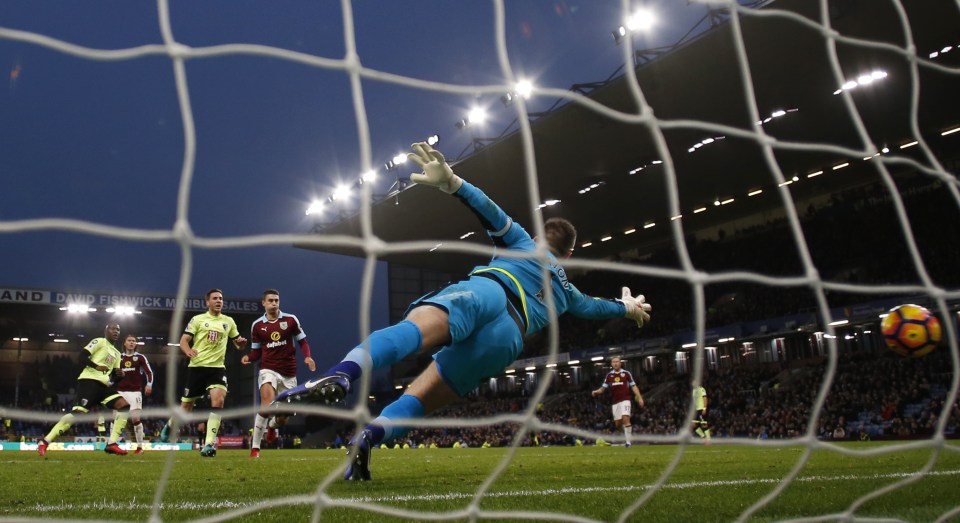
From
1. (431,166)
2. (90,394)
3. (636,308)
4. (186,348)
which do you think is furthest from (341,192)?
(431,166)

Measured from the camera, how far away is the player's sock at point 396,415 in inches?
163

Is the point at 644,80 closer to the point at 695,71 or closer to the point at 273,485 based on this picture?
the point at 695,71

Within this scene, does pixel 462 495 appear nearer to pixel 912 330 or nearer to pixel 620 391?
pixel 912 330

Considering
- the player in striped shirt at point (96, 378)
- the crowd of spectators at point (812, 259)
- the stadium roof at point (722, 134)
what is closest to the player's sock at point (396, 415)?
the player in striped shirt at point (96, 378)

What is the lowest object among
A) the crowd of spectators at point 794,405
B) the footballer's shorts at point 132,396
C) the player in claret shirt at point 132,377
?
the crowd of spectators at point 794,405

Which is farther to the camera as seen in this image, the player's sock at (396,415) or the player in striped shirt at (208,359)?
the player in striped shirt at (208,359)

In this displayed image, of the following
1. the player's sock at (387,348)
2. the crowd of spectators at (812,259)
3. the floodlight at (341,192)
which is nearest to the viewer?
the player's sock at (387,348)

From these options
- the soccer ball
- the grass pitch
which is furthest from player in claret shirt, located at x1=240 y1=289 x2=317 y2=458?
the soccer ball

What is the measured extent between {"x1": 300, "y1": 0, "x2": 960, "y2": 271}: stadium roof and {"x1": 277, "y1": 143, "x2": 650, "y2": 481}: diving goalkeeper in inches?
358

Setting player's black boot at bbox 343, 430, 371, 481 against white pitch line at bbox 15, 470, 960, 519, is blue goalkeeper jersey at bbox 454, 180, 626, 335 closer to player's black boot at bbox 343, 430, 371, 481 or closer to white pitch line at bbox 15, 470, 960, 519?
white pitch line at bbox 15, 470, 960, 519

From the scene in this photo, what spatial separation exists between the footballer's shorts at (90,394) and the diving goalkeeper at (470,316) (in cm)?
639

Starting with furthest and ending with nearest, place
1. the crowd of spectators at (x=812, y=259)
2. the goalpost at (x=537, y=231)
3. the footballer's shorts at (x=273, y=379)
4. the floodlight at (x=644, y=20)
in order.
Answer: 1. the crowd of spectators at (x=812, y=259)
2. the floodlight at (x=644, y=20)
3. the footballer's shorts at (x=273, y=379)
4. the goalpost at (x=537, y=231)

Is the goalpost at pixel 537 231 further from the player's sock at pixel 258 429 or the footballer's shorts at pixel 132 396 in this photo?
the footballer's shorts at pixel 132 396

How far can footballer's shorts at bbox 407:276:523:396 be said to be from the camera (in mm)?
3621
